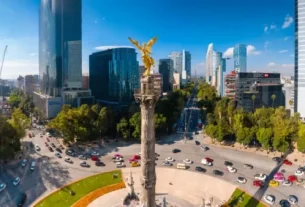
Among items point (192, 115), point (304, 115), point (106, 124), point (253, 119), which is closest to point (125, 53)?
point (192, 115)

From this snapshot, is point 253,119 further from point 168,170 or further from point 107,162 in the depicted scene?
point 107,162

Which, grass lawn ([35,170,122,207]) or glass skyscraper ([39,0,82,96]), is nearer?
grass lawn ([35,170,122,207])

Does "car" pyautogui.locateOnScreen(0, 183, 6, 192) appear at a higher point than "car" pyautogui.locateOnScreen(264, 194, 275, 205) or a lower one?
higher

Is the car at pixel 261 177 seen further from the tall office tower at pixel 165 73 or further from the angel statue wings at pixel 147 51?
the tall office tower at pixel 165 73

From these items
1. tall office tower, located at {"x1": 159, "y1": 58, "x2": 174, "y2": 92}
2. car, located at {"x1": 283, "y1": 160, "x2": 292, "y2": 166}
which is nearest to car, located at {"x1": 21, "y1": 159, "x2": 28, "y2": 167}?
car, located at {"x1": 283, "y1": 160, "x2": 292, "y2": 166}

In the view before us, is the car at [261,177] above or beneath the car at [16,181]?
above

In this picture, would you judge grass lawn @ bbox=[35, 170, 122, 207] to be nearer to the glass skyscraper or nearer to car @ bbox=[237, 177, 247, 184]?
car @ bbox=[237, 177, 247, 184]

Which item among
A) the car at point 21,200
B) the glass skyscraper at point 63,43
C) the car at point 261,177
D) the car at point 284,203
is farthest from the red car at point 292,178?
the glass skyscraper at point 63,43
